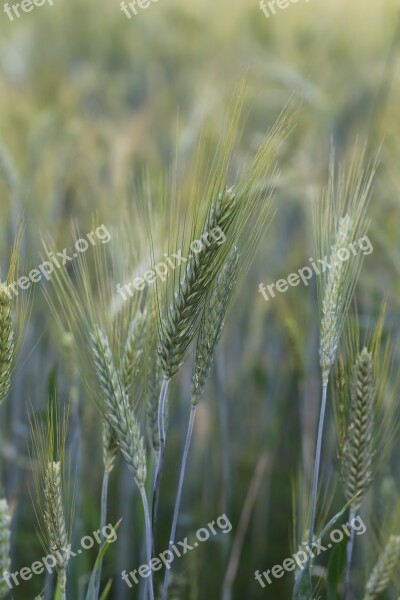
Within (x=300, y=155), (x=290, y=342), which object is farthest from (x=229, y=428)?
(x=300, y=155)

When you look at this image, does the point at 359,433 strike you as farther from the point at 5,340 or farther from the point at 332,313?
the point at 5,340

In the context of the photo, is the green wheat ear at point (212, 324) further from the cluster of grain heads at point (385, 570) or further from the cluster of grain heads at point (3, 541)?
the cluster of grain heads at point (385, 570)

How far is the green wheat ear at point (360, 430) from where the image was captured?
47.0 inches

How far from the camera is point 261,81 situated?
12.4 ft

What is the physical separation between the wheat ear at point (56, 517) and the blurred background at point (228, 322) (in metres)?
0.32

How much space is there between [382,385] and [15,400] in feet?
3.76

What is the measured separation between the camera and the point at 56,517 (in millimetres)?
1077

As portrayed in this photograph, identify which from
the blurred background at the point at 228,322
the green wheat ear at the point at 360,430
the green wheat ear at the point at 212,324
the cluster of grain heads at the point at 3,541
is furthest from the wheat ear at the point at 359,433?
the cluster of grain heads at the point at 3,541

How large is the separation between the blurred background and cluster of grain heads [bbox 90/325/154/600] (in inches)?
9.4

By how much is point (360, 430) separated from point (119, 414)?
0.41m

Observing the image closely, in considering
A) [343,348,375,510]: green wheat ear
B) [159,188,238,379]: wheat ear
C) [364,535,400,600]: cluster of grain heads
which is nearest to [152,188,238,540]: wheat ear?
[159,188,238,379]: wheat ear

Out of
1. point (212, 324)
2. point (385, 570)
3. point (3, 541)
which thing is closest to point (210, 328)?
point (212, 324)

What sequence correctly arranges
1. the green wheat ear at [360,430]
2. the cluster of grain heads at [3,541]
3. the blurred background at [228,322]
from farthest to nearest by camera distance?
the blurred background at [228,322], the green wheat ear at [360,430], the cluster of grain heads at [3,541]

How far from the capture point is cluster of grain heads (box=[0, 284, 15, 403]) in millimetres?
1080
